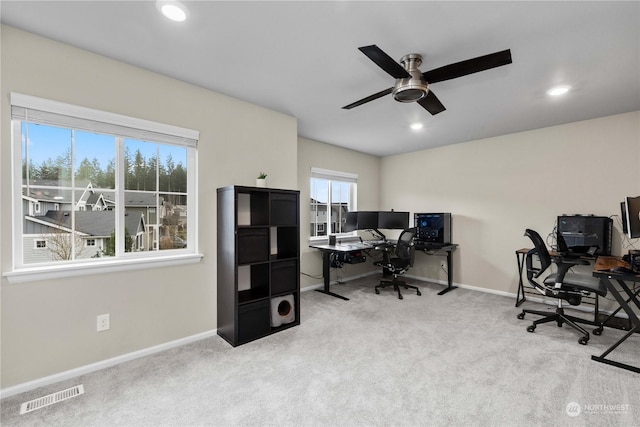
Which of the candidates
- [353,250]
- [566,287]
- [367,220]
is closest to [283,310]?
[353,250]

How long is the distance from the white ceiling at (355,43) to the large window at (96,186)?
575mm

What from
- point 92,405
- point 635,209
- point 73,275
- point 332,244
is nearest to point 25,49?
point 73,275

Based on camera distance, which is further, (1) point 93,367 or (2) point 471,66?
(1) point 93,367

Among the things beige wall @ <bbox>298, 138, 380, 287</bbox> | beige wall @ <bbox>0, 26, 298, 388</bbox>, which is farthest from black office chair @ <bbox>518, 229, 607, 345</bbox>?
beige wall @ <bbox>0, 26, 298, 388</bbox>

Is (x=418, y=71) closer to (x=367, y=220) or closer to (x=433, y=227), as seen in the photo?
(x=367, y=220)

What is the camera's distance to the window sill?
6.35 ft

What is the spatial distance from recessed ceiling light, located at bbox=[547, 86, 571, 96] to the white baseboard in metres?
4.26

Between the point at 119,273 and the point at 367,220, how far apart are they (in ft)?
12.2

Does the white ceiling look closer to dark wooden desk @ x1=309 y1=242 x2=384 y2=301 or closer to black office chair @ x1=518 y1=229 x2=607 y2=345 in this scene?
black office chair @ x1=518 y1=229 x2=607 y2=345

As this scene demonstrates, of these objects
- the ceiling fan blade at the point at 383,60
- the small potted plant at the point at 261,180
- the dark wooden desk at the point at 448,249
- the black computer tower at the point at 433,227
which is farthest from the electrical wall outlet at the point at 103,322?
the black computer tower at the point at 433,227

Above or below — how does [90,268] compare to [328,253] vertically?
above

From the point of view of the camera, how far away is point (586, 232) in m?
3.47

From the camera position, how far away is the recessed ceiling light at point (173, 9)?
5.32 feet

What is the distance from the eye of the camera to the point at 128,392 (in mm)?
1974
